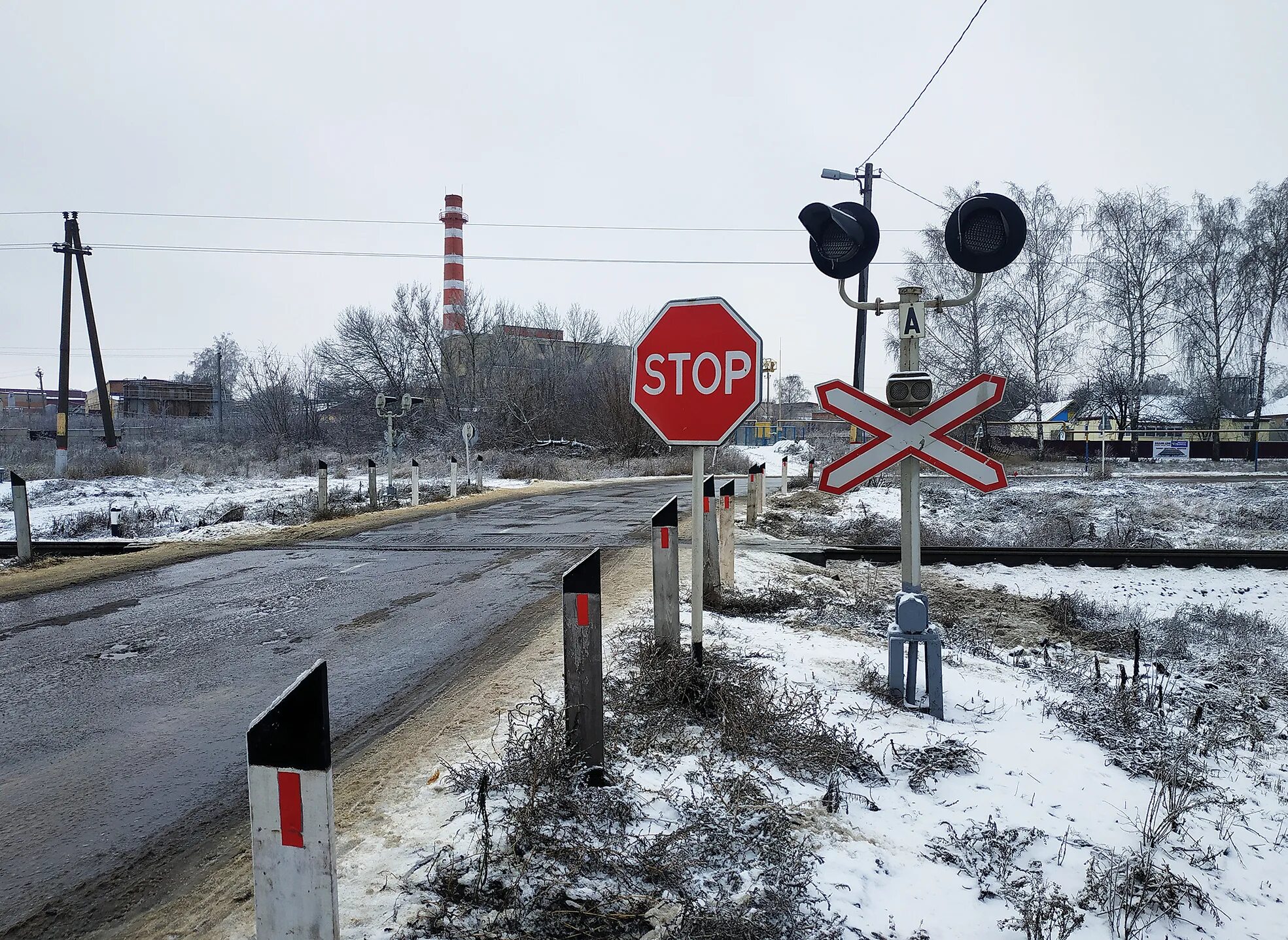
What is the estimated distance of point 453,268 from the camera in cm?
5381

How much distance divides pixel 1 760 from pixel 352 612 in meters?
3.21

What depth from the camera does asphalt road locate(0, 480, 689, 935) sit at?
10.4 ft

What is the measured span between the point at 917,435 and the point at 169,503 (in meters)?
19.4

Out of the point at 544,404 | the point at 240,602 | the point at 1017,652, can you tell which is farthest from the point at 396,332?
the point at 1017,652

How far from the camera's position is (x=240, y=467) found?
31.2 meters

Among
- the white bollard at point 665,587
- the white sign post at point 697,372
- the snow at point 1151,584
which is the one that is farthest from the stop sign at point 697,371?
the snow at point 1151,584

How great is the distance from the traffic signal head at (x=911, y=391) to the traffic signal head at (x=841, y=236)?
2.42 ft

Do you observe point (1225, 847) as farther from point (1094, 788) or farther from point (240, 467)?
point (240, 467)

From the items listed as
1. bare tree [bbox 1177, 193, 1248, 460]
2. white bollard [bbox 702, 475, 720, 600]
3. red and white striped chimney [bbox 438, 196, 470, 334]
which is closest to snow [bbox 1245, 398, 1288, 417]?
bare tree [bbox 1177, 193, 1248, 460]

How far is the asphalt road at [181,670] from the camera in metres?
3.16

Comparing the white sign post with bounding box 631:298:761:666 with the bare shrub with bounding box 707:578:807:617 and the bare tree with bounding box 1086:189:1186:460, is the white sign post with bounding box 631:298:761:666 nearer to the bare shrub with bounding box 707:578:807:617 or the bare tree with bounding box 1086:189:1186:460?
the bare shrub with bounding box 707:578:807:617

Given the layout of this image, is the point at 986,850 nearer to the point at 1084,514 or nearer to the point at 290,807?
the point at 290,807

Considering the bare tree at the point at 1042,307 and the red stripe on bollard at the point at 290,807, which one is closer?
the red stripe on bollard at the point at 290,807

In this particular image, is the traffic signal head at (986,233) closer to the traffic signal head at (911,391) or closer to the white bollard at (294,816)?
the traffic signal head at (911,391)
